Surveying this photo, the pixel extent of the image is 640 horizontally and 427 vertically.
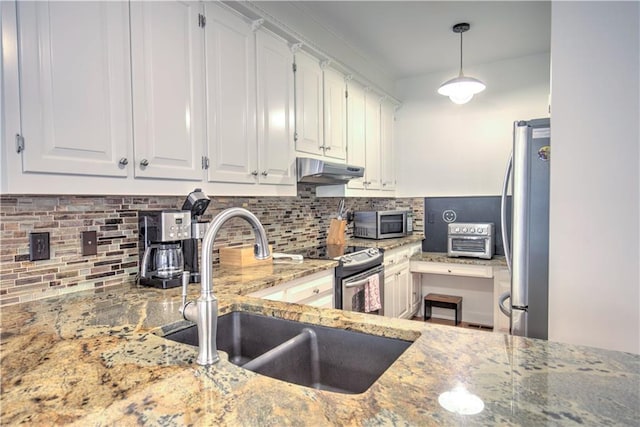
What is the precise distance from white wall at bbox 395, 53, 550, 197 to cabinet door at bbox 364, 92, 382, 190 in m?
0.63

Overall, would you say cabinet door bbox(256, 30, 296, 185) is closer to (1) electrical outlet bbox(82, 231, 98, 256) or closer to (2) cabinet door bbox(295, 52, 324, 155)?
(2) cabinet door bbox(295, 52, 324, 155)

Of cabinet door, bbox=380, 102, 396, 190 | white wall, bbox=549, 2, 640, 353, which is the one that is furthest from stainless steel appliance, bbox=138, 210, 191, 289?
cabinet door, bbox=380, 102, 396, 190

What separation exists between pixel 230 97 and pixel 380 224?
2.24m

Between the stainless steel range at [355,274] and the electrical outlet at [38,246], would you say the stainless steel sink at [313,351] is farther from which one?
the stainless steel range at [355,274]

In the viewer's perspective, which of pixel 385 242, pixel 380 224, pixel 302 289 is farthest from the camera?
pixel 380 224

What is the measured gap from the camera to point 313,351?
120cm

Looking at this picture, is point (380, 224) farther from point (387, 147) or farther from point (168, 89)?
point (168, 89)

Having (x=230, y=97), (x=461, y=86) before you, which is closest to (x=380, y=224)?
(x=461, y=86)

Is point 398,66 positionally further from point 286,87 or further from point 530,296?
point 530,296

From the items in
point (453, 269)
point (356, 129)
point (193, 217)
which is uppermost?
point (356, 129)

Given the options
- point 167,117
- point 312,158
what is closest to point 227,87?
point 167,117

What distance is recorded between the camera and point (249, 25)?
2166mm

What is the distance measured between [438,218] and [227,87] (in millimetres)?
3023

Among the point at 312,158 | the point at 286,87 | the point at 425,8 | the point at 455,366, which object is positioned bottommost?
the point at 455,366
